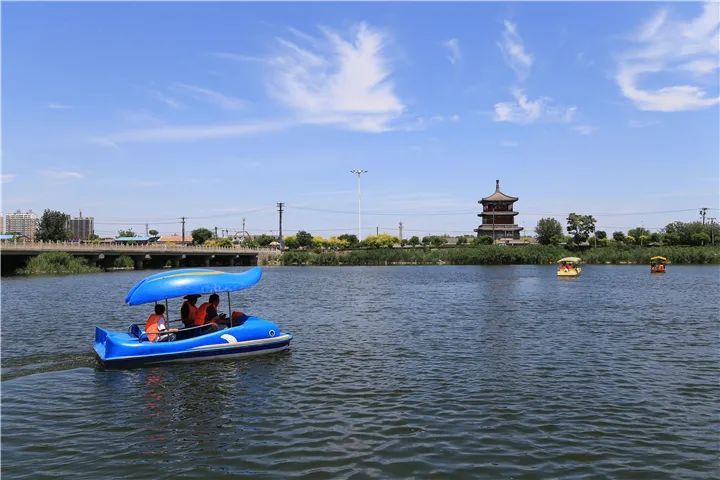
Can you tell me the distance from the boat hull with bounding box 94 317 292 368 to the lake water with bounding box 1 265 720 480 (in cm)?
36

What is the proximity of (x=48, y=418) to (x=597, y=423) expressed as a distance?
439 inches

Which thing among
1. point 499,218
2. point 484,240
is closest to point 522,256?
point 484,240

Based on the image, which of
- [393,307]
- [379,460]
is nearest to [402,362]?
[379,460]

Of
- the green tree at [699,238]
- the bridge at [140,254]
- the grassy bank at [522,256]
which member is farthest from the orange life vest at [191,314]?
the green tree at [699,238]

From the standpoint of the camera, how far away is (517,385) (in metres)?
13.8

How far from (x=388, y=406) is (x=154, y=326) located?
26.5ft

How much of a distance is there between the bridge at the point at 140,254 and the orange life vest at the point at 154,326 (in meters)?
62.7

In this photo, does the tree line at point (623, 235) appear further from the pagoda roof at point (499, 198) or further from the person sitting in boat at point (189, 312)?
the person sitting in boat at point (189, 312)

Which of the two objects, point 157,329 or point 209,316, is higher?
point 209,316

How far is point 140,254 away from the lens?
309 feet

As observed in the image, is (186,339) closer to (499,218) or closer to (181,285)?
(181,285)

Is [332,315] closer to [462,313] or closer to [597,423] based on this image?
[462,313]

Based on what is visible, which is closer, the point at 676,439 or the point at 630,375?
the point at 676,439

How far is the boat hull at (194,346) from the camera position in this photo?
15633mm
